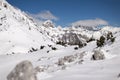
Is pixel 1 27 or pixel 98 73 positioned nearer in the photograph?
pixel 98 73

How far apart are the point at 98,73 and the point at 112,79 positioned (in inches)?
86.8

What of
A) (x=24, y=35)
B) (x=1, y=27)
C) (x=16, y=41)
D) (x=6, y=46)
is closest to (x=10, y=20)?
(x=1, y=27)

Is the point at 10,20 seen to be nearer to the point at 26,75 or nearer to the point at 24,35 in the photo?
the point at 24,35

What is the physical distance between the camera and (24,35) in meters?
166

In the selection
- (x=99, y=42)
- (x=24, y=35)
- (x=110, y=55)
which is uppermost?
(x=24, y=35)

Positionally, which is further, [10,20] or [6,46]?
[10,20]

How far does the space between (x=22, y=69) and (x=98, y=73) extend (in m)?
5.57

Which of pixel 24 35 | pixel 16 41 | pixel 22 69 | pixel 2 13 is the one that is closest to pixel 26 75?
pixel 22 69

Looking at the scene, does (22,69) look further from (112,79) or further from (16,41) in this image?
(16,41)

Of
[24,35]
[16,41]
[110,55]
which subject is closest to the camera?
[110,55]

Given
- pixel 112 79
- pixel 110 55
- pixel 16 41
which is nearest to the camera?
pixel 112 79

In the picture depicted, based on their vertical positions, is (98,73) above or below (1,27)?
below

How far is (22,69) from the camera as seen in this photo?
14.6 metres

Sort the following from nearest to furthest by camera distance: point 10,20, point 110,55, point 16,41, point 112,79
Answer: point 112,79 → point 110,55 → point 16,41 → point 10,20
